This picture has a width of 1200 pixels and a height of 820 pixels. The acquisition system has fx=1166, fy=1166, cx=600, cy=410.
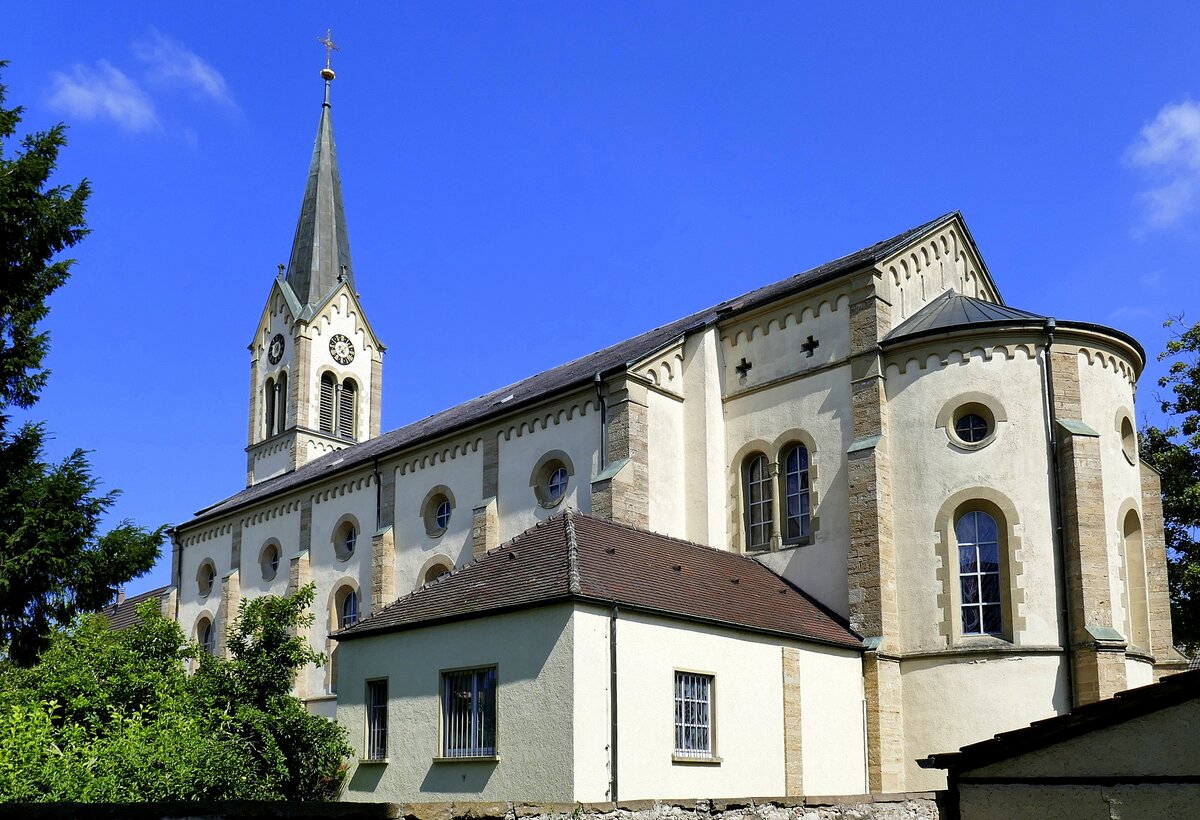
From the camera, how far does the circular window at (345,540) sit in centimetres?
3547

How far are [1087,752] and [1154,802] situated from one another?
0.64m

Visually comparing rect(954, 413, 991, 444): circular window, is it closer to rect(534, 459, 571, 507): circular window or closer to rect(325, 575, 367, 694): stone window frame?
rect(534, 459, 571, 507): circular window

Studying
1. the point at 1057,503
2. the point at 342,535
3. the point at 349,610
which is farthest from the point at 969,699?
the point at 342,535

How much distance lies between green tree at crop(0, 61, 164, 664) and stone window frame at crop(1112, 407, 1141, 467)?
19.2 meters

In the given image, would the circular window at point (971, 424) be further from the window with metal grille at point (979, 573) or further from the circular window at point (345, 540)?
the circular window at point (345, 540)

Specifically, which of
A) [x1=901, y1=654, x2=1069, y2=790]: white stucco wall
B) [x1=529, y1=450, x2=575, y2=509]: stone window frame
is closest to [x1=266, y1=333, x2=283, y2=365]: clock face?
[x1=529, y1=450, x2=575, y2=509]: stone window frame

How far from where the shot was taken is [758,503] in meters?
26.7

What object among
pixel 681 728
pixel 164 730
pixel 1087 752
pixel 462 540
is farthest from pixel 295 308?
pixel 1087 752

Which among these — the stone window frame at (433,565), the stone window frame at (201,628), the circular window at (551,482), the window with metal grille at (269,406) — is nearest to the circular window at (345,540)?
the stone window frame at (433,565)

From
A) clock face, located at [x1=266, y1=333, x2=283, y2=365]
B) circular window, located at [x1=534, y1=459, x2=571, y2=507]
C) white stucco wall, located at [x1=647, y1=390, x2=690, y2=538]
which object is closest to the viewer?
white stucco wall, located at [x1=647, y1=390, x2=690, y2=538]

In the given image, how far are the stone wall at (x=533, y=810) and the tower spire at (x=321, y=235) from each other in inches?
1610

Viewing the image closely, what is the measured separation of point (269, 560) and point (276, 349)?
17.3 m

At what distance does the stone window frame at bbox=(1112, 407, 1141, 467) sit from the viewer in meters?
24.7

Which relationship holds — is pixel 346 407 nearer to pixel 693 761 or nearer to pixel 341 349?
pixel 341 349
